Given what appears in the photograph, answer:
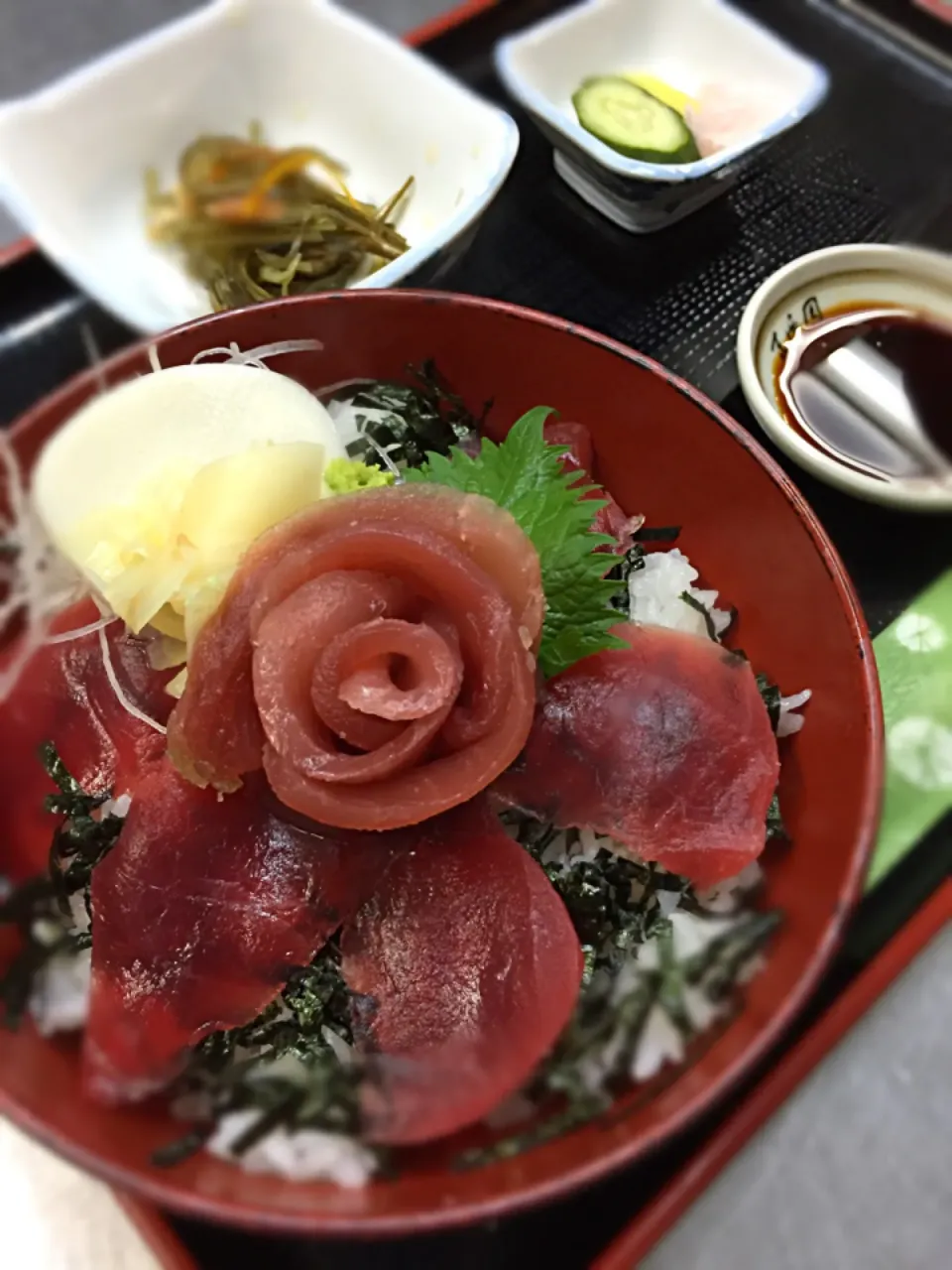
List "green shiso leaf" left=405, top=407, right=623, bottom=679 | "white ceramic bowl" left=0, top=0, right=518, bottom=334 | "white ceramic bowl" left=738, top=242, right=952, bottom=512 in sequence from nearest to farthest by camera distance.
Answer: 1. "green shiso leaf" left=405, top=407, right=623, bottom=679
2. "white ceramic bowl" left=738, top=242, right=952, bottom=512
3. "white ceramic bowl" left=0, top=0, right=518, bottom=334

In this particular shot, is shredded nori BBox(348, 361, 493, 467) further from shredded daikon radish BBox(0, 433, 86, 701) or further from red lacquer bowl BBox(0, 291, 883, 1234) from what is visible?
shredded daikon radish BBox(0, 433, 86, 701)

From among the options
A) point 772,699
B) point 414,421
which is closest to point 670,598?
point 772,699

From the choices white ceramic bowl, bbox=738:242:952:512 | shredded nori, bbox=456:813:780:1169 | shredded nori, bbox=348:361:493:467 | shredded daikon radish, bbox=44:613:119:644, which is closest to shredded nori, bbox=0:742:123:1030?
shredded daikon radish, bbox=44:613:119:644

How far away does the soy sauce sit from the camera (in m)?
1.45

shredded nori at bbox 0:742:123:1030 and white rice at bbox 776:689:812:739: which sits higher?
white rice at bbox 776:689:812:739

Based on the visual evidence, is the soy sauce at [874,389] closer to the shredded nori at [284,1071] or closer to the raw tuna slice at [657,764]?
the raw tuna slice at [657,764]

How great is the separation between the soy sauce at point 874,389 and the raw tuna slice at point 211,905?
0.97 meters

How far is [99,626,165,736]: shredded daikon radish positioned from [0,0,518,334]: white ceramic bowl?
0.61 metres

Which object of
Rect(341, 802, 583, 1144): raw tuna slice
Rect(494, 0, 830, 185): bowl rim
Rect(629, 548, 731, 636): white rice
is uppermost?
Rect(494, 0, 830, 185): bowl rim

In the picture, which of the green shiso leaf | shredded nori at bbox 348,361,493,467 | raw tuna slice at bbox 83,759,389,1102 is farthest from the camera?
shredded nori at bbox 348,361,493,467

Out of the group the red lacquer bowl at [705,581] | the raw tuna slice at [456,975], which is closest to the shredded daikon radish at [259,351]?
the red lacquer bowl at [705,581]

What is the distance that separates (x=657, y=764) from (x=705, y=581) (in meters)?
0.30

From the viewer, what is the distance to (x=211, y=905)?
3.03 ft

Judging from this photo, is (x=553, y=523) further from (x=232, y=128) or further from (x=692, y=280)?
(x=232, y=128)
